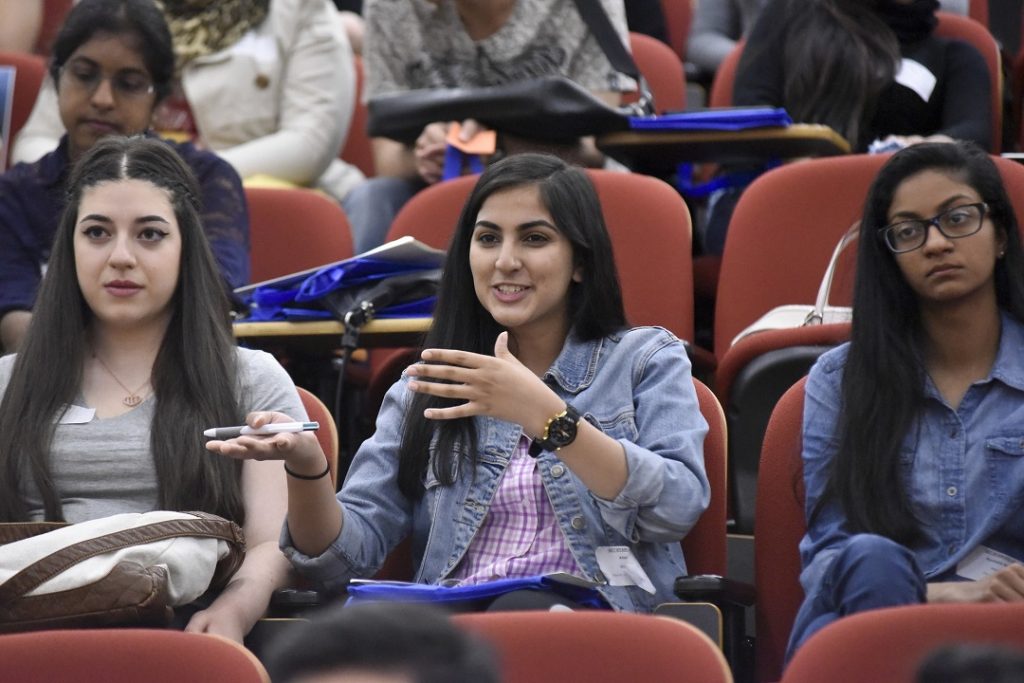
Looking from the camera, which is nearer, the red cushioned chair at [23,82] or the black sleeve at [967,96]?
the black sleeve at [967,96]

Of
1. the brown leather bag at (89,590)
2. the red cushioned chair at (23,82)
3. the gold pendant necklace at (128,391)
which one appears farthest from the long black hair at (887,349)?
the red cushioned chair at (23,82)

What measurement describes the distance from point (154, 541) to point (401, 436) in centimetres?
52

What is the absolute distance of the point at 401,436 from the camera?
256 centimetres

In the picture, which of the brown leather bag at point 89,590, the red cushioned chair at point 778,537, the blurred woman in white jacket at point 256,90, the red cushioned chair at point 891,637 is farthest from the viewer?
the blurred woman in white jacket at point 256,90

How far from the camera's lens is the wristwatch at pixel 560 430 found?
225 centimetres

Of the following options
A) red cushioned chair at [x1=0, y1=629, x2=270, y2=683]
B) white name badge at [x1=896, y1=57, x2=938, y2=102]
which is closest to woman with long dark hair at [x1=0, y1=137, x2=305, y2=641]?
red cushioned chair at [x1=0, y1=629, x2=270, y2=683]

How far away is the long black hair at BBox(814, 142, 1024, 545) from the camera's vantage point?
2.39 m

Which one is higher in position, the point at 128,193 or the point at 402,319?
the point at 128,193

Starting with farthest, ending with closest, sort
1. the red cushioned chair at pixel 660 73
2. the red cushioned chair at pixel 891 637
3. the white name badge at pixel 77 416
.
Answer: the red cushioned chair at pixel 660 73, the white name badge at pixel 77 416, the red cushioned chair at pixel 891 637

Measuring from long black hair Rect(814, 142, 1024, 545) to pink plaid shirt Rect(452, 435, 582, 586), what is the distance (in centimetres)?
41

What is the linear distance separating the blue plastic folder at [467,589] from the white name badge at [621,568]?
0.11 metres

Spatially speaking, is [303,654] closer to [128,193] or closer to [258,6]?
→ [128,193]

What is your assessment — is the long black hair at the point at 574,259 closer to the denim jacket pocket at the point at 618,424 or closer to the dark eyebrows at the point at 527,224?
the dark eyebrows at the point at 527,224

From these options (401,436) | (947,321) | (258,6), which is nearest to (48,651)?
(401,436)
